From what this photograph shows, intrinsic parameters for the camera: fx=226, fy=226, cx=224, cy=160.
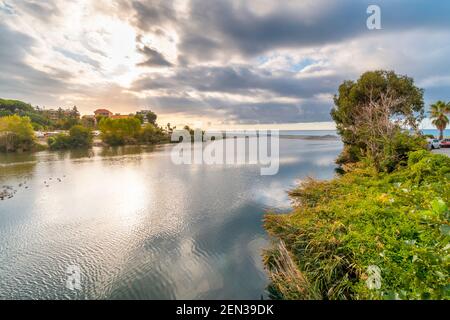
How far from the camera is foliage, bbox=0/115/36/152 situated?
40.1m

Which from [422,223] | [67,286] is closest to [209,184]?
[67,286]

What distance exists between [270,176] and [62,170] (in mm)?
21692

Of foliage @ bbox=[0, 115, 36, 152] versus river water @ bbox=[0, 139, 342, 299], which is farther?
foliage @ bbox=[0, 115, 36, 152]

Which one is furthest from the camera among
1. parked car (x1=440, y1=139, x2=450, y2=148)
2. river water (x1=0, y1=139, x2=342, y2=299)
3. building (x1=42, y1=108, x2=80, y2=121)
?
building (x1=42, y1=108, x2=80, y2=121)

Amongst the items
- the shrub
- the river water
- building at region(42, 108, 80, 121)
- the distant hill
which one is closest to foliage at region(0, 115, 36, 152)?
the shrub

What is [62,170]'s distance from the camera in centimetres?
2403

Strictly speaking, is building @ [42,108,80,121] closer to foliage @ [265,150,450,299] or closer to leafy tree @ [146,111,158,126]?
leafy tree @ [146,111,158,126]

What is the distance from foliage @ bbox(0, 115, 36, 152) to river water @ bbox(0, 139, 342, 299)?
1264 inches

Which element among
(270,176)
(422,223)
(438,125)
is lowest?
(270,176)

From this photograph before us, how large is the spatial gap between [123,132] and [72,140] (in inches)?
557

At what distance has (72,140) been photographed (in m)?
49.4

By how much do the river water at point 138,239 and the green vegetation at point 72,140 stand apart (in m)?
35.2

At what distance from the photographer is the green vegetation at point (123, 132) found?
59812mm
